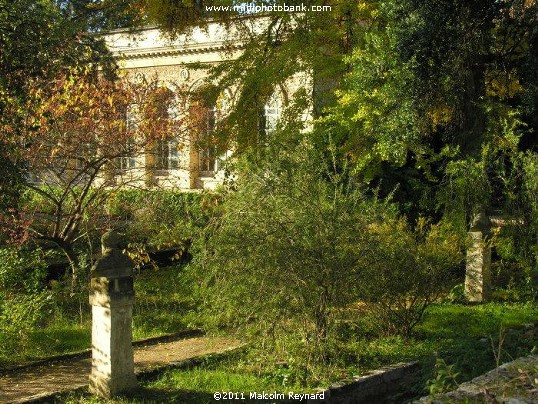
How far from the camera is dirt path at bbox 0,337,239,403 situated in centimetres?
842

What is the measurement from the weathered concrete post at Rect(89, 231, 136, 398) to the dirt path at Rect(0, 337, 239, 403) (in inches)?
23.6

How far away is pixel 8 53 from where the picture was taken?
31.6 feet

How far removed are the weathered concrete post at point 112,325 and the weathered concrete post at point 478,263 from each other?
7002mm

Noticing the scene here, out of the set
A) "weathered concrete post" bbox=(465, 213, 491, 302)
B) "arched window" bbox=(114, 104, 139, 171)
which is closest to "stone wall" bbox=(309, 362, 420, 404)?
"weathered concrete post" bbox=(465, 213, 491, 302)

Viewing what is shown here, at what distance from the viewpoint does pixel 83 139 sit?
14.6 meters

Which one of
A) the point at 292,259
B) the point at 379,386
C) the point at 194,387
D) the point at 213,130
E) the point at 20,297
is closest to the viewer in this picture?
the point at 194,387

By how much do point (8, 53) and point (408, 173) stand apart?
10.4 m

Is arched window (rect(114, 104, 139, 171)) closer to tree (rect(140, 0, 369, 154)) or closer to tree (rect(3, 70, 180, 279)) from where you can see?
tree (rect(3, 70, 180, 279))

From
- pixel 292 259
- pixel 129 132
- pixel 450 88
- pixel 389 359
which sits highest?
pixel 450 88

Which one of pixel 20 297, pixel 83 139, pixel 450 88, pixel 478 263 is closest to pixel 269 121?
pixel 83 139

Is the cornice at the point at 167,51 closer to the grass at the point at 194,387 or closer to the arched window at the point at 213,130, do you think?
the arched window at the point at 213,130

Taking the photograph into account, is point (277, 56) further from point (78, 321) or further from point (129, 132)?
point (78, 321)

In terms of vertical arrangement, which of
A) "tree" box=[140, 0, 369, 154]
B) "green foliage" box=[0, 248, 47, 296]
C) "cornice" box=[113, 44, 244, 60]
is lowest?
"green foliage" box=[0, 248, 47, 296]

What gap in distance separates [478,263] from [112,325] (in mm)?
7537
